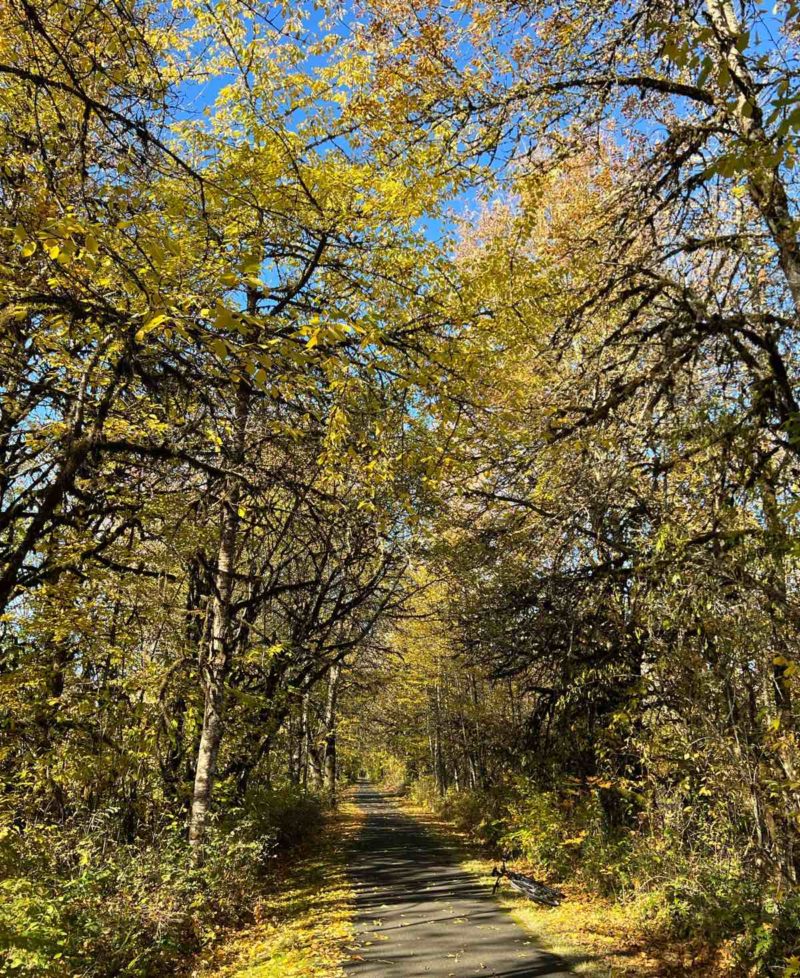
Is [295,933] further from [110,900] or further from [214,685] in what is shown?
[214,685]

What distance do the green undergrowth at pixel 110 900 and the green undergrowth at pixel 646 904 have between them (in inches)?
149

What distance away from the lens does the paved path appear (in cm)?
620

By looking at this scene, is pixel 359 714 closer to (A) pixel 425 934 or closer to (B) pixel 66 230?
(A) pixel 425 934

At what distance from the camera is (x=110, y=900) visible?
20.5 ft

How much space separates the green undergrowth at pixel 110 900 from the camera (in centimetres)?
494

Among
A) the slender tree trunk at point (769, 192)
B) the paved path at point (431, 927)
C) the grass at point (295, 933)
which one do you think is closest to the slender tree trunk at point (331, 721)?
the paved path at point (431, 927)

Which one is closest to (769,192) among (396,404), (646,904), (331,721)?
(396,404)

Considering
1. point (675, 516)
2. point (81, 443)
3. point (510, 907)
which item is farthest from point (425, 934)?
point (81, 443)

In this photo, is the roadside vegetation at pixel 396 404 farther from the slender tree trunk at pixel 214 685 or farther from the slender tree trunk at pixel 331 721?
the slender tree trunk at pixel 331 721

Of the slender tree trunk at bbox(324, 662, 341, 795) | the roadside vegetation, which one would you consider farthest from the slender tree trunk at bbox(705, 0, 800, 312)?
the slender tree trunk at bbox(324, 662, 341, 795)

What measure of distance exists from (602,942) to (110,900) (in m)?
5.13

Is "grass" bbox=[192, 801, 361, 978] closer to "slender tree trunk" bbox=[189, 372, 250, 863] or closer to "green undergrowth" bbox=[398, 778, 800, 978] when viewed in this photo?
"slender tree trunk" bbox=[189, 372, 250, 863]

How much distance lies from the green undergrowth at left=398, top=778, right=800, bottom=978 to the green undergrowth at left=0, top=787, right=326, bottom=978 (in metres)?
3.79

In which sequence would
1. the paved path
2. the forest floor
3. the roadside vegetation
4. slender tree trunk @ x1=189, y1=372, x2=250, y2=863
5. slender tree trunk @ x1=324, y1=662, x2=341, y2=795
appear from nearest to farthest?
the roadside vegetation, the forest floor, the paved path, slender tree trunk @ x1=189, y1=372, x2=250, y2=863, slender tree trunk @ x1=324, y1=662, x2=341, y2=795
